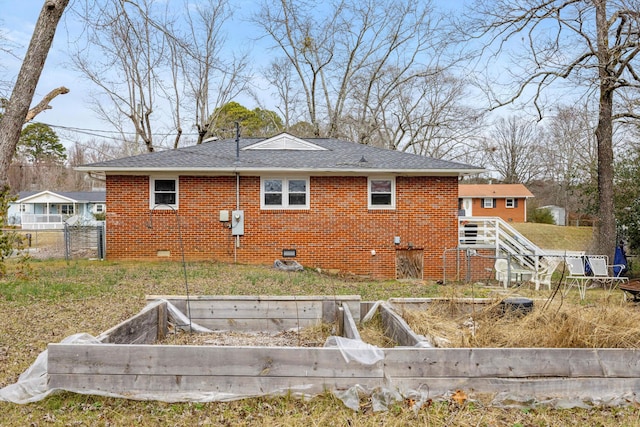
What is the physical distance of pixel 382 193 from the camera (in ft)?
46.7

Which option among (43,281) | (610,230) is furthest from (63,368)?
(610,230)

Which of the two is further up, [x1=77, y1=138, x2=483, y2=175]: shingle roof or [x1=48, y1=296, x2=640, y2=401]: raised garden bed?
[x1=77, y1=138, x2=483, y2=175]: shingle roof

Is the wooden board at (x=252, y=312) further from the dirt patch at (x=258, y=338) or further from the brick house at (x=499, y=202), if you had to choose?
the brick house at (x=499, y=202)

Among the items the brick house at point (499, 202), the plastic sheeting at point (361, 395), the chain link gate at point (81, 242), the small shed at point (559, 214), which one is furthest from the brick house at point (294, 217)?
the small shed at point (559, 214)

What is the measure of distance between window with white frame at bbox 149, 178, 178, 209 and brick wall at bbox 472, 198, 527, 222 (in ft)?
108

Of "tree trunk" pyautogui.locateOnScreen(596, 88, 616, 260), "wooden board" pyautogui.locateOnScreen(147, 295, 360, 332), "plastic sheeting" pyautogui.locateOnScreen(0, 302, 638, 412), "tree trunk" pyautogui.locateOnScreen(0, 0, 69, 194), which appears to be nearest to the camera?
"plastic sheeting" pyautogui.locateOnScreen(0, 302, 638, 412)

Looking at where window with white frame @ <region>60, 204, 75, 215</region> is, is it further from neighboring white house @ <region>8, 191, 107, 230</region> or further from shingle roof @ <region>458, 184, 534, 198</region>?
shingle roof @ <region>458, 184, 534, 198</region>

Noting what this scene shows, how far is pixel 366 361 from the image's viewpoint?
368 cm

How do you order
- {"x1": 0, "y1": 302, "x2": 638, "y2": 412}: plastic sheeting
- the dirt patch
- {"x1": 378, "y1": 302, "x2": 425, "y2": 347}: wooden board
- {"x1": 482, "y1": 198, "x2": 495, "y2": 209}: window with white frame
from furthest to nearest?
{"x1": 482, "y1": 198, "x2": 495, "y2": 209}: window with white frame
the dirt patch
{"x1": 378, "y1": 302, "x2": 425, "y2": 347}: wooden board
{"x1": 0, "y1": 302, "x2": 638, "y2": 412}: plastic sheeting

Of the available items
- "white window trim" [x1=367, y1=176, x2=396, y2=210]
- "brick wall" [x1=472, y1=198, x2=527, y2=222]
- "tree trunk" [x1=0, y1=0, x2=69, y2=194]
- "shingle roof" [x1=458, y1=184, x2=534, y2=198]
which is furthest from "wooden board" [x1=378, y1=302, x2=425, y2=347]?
"brick wall" [x1=472, y1=198, x2=527, y2=222]

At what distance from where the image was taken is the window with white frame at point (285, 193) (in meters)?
14.1

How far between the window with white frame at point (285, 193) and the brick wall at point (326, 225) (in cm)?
18

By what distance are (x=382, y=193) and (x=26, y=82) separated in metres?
9.56

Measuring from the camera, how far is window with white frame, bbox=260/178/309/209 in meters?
14.1
